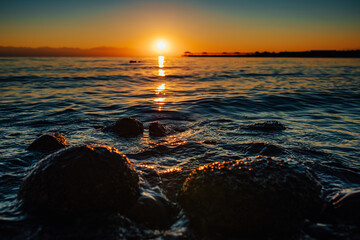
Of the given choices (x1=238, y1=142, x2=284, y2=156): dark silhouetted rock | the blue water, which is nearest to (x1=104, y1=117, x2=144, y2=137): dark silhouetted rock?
the blue water

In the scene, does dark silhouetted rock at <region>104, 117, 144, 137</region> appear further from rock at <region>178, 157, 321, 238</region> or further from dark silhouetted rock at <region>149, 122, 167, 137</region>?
rock at <region>178, 157, 321, 238</region>

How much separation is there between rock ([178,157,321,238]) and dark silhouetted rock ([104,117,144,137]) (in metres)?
4.01

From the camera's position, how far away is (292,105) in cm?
1238

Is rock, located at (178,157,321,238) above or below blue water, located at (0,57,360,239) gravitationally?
above

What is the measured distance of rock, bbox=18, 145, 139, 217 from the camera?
3113 millimetres

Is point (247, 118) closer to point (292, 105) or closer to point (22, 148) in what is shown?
point (292, 105)

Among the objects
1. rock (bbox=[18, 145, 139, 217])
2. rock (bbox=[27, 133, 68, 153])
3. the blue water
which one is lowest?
the blue water

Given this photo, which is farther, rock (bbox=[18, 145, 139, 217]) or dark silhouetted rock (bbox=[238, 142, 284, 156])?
dark silhouetted rock (bbox=[238, 142, 284, 156])

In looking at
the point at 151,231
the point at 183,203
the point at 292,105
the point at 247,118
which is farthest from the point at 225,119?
the point at 151,231

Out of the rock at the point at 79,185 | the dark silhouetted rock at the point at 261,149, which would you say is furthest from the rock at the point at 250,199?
the dark silhouetted rock at the point at 261,149

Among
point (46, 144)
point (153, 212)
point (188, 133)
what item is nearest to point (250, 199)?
point (153, 212)

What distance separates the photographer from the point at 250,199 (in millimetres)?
3107

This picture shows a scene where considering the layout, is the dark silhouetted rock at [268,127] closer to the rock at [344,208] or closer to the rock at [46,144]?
the rock at [344,208]

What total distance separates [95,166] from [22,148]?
3765 millimetres
